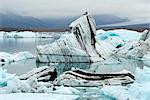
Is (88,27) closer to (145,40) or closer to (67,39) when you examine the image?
(67,39)

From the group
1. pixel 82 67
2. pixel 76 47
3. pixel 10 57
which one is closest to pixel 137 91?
pixel 82 67

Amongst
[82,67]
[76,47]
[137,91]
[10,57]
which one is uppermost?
[137,91]

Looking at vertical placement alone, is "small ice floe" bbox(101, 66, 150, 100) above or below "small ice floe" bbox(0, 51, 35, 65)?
above

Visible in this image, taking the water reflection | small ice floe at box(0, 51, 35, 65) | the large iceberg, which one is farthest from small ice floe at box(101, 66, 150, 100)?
small ice floe at box(0, 51, 35, 65)

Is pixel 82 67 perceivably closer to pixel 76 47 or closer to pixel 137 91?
pixel 76 47

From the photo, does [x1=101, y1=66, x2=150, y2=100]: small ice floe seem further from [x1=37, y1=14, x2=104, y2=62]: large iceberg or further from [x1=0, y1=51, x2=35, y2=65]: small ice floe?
[x1=0, y1=51, x2=35, y2=65]: small ice floe

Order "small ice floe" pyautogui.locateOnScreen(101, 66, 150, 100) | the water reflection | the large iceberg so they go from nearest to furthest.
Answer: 1. "small ice floe" pyautogui.locateOnScreen(101, 66, 150, 100)
2. the water reflection
3. the large iceberg

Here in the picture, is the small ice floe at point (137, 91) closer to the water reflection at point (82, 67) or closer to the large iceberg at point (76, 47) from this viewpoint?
the water reflection at point (82, 67)

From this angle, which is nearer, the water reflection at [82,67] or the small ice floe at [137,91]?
the small ice floe at [137,91]

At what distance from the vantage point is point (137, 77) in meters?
5.67

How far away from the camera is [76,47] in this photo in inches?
573

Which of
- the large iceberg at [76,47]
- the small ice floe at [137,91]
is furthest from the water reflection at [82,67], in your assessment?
the small ice floe at [137,91]

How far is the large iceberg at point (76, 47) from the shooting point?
46.3ft

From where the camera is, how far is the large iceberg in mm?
→ 14109
